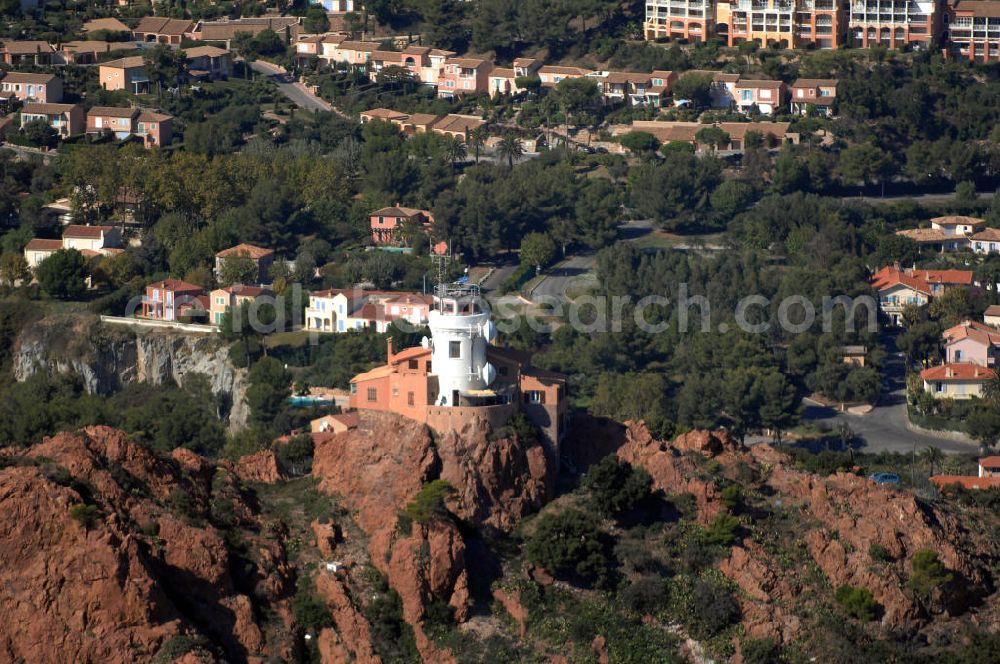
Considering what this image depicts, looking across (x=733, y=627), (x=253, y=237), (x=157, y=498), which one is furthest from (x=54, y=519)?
(x=253, y=237)

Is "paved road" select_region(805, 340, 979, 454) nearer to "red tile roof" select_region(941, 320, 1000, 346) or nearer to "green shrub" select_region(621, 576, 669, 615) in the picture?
"red tile roof" select_region(941, 320, 1000, 346)

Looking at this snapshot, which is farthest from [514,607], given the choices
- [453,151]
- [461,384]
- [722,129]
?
[722,129]

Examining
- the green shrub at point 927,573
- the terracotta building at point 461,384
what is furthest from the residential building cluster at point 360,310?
the green shrub at point 927,573

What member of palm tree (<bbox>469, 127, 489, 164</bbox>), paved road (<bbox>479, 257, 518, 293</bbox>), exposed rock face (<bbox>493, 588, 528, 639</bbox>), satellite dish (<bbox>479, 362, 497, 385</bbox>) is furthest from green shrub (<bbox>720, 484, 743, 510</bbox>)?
palm tree (<bbox>469, 127, 489, 164</bbox>)

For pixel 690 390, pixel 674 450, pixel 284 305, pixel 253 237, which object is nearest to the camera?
pixel 674 450

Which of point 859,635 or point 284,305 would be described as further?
point 284,305

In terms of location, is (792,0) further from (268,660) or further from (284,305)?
(268,660)

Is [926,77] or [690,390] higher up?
[926,77]
